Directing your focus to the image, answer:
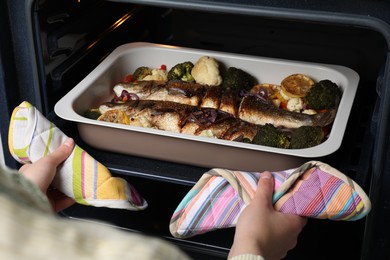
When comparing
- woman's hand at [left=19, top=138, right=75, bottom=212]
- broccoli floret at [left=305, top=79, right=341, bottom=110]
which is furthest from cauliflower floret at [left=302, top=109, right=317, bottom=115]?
woman's hand at [left=19, top=138, right=75, bottom=212]

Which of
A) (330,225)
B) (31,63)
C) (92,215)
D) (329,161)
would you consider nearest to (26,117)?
(31,63)

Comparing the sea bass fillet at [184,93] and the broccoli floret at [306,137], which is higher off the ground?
the broccoli floret at [306,137]

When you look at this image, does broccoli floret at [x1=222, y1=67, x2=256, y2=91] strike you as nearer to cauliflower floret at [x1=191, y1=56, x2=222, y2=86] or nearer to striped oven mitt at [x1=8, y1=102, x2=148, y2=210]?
cauliflower floret at [x1=191, y1=56, x2=222, y2=86]

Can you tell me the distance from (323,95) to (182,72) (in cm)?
35

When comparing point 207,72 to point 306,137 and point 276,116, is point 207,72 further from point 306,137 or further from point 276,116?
point 306,137

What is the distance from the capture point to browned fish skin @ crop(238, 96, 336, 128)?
123cm

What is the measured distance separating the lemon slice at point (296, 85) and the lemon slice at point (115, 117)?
381mm

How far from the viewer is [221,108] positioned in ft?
4.23

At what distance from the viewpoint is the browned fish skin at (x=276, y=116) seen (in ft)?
4.04

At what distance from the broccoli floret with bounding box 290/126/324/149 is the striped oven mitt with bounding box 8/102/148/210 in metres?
0.34

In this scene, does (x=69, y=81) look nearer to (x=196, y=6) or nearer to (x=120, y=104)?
(x=120, y=104)

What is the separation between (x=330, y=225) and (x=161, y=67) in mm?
564

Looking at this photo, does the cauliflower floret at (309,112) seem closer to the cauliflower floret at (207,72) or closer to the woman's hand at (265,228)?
the cauliflower floret at (207,72)

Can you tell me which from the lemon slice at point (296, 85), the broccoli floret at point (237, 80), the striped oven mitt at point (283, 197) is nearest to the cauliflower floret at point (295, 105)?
the lemon slice at point (296, 85)
